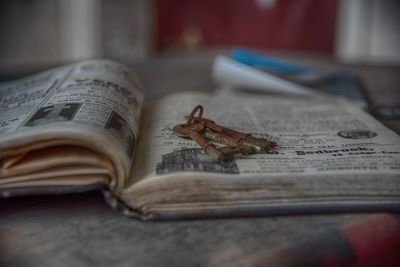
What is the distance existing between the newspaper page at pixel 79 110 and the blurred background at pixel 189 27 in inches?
61.0

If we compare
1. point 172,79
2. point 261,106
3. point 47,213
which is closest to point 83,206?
point 47,213

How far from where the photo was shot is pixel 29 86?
2.11ft

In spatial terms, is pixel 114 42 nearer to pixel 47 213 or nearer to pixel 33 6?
pixel 33 6

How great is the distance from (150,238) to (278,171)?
0.39 ft

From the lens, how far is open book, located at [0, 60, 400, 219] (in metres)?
0.42

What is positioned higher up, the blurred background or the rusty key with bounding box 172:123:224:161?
the rusty key with bounding box 172:123:224:161

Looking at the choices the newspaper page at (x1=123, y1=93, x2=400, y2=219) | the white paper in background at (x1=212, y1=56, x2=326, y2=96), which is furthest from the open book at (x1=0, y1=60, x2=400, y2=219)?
the white paper in background at (x1=212, y1=56, x2=326, y2=96)

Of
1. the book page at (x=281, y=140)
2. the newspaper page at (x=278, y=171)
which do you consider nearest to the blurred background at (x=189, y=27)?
the book page at (x=281, y=140)

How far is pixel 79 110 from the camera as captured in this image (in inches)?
19.1

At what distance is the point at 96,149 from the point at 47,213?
0.22ft

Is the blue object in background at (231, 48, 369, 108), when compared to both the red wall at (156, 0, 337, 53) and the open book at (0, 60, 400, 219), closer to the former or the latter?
the open book at (0, 60, 400, 219)

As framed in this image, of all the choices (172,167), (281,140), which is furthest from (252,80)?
(172,167)

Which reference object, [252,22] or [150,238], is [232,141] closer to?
[150,238]

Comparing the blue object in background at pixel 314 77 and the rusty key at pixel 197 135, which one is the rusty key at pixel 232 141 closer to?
the rusty key at pixel 197 135
